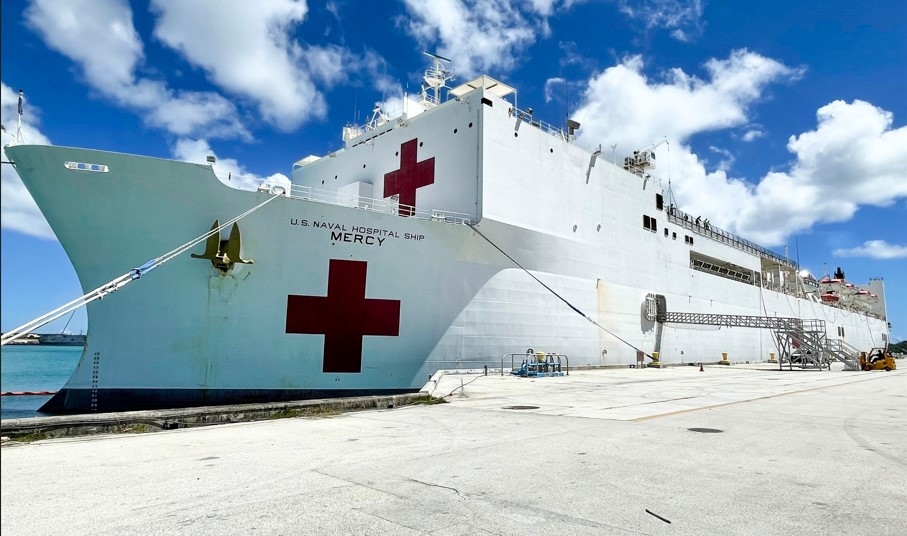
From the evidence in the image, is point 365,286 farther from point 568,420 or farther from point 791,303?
point 791,303

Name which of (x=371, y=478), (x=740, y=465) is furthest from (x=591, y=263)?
(x=371, y=478)

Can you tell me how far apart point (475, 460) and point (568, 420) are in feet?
7.49

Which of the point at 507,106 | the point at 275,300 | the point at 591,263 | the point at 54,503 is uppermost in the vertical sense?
the point at 507,106

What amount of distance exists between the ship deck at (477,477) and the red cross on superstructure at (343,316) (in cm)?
343

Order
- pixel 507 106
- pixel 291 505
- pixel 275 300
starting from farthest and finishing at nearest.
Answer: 1. pixel 507 106
2. pixel 275 300
3. pixel 291 505

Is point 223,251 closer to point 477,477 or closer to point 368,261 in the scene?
point 368,261

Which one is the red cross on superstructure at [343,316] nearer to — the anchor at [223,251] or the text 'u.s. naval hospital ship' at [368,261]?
the text 'u.s. naval hospital ship' at [368,261]

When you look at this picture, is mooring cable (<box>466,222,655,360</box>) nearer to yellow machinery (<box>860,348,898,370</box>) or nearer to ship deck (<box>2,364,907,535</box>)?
ship deck (<box>2,364,907,535</box>)

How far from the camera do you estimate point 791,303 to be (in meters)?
27.8

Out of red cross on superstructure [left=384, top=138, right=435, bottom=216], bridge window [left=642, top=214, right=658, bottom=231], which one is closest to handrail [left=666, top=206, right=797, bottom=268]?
bridge window [left=642, top=214, right=658, bottom=231]

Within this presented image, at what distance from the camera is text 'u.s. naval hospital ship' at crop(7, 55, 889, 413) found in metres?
8.20

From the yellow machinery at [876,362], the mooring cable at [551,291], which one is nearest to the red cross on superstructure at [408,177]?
the mooring cable at [551,291]

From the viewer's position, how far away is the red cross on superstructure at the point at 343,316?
9320mm

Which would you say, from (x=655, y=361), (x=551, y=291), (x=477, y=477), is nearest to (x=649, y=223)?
(x=655, y=361)
